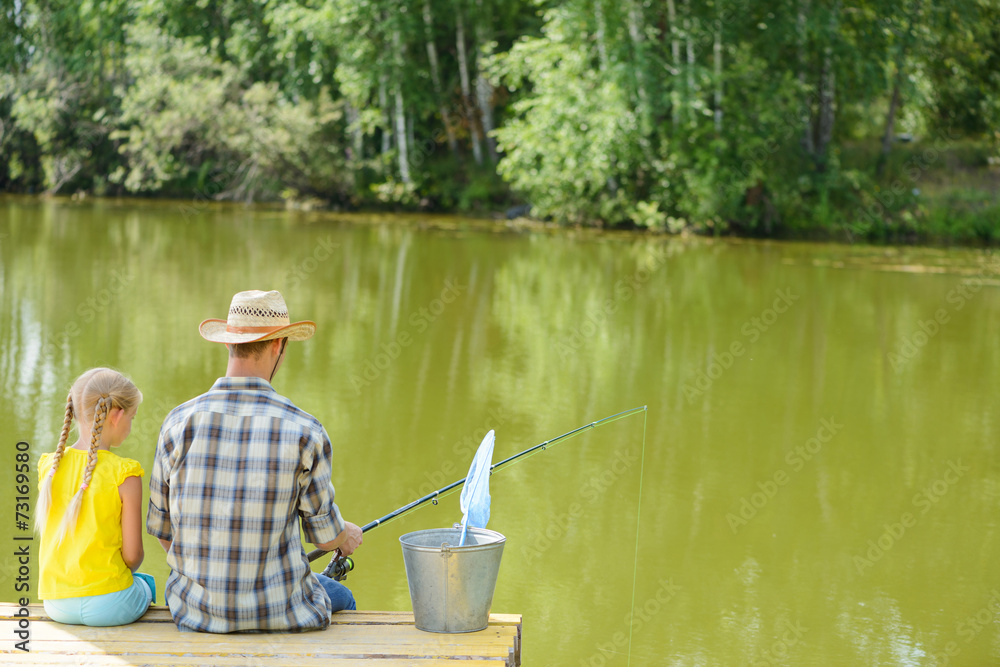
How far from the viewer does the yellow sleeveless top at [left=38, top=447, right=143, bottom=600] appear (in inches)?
121

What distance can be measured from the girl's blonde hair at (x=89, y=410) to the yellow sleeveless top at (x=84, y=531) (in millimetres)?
21

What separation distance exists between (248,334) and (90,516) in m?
0.67

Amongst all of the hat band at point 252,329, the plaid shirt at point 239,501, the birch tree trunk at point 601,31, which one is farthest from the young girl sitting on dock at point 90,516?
the birch tree trunk at point 601,31

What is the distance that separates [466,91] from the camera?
30172 millimetres

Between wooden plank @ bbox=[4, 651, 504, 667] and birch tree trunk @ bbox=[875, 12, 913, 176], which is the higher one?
birch tree trunk @ bbox=[875, 12, 913, 176]

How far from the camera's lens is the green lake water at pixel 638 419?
4777mm

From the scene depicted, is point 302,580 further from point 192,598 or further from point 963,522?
point 963,522

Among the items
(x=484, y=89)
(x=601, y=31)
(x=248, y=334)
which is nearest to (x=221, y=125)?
(x=484, y=89)

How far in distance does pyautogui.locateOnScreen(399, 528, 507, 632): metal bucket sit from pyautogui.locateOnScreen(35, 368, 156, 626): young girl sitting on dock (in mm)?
779

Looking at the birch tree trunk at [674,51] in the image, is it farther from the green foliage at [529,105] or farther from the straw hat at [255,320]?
the straw hat at [255,320]

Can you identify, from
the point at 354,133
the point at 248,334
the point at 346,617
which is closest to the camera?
the point at 248,334

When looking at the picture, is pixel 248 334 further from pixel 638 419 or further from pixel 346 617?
pixel 638 419

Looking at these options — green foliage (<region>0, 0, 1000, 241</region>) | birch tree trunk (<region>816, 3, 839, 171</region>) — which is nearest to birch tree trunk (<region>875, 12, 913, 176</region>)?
green foliage (<region>0, 0, 1000, 241</region>)

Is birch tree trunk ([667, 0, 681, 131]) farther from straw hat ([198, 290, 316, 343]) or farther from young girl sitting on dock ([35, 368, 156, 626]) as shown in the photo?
young girl sitting on dock ([35, 368, 156, 626])
